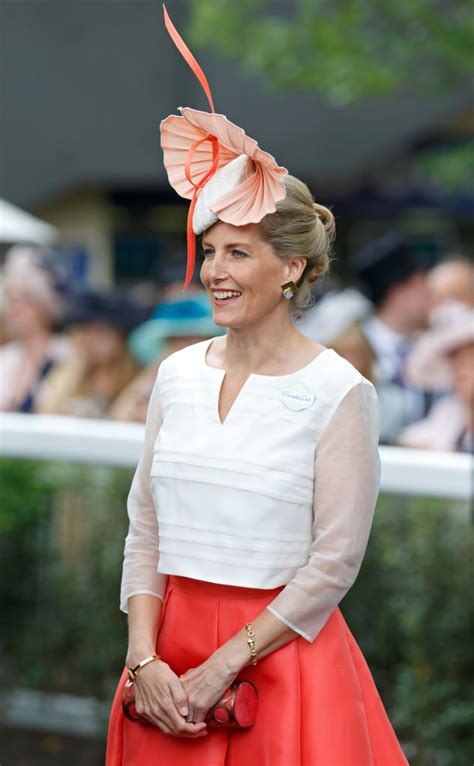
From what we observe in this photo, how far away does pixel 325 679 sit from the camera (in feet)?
7.98

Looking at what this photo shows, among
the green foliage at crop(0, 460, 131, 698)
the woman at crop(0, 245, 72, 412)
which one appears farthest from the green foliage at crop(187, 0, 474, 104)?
the green foliage at crop(0, 460, 131, 698)

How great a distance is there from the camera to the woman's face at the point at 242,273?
240 centimetres

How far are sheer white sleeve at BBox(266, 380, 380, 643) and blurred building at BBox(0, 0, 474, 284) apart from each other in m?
15.9

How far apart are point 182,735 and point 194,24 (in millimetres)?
14363

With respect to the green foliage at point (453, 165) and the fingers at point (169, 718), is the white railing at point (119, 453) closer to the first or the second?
the fingers at point (169, 718)

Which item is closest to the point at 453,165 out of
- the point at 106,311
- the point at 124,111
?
the point at 124,111

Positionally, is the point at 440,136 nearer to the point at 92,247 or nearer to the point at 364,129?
the point at 364,129

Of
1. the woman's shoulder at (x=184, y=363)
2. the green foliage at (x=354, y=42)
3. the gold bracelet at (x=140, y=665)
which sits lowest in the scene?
the gold bracelet at (x=140, y=665)

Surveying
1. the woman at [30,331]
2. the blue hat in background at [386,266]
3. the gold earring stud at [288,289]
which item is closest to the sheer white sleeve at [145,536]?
the gold earring stud at [288,289]

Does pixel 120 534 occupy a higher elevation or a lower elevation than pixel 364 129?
lower

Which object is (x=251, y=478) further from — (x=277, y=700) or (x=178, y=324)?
(x=178, y=324)

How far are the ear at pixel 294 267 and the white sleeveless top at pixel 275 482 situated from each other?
0.56 ft

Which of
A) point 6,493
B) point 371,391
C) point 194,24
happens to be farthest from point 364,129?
point 371,391

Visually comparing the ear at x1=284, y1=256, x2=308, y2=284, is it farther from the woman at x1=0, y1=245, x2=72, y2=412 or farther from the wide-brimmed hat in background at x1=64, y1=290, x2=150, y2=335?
the woman at x1=0, y1=245, x2=72, y2=412
